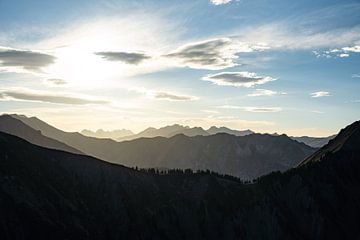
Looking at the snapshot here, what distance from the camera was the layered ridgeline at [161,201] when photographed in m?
141

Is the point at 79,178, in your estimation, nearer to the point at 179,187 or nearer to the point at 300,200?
the point at 179,187

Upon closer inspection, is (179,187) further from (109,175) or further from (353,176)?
A: (353,176)

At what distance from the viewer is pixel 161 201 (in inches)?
6998

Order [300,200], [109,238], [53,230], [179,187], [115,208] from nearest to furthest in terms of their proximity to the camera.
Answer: [53,230], [109,238], [115,208], [300,200], [179,187]

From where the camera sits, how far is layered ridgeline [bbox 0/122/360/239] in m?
141

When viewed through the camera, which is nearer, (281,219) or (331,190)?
(281,219)

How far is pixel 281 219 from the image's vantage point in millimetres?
168000

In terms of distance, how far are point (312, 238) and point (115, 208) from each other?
78.1m

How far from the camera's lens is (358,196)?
187625 mm

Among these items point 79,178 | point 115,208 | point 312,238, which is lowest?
point 312,238

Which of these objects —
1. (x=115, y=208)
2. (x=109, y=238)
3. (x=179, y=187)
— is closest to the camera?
(x=109, y=238)

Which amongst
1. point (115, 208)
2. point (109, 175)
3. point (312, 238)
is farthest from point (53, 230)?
point (312, 238)

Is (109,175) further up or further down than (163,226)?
further up

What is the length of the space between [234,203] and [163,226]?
32.5 m
